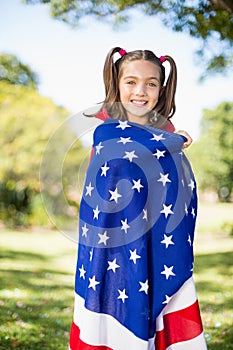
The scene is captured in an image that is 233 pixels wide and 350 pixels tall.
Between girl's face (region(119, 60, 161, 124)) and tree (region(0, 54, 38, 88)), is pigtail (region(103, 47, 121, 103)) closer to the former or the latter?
girl's face (region(119, 60, 161, 124))

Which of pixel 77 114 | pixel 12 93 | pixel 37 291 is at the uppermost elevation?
pixel 12 93

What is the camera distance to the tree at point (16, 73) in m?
13.3

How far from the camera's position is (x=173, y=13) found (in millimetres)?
5078

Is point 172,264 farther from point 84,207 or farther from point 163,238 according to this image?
point 84,207

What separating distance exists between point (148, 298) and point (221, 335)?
2.24 m

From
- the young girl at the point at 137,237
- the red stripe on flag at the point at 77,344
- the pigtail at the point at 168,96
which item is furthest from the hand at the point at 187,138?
the red stripe on flag at the point at 77,344

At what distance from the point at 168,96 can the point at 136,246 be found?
2.30ft

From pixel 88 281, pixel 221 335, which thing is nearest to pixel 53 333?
pixel 221 335

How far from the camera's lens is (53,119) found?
10711mm

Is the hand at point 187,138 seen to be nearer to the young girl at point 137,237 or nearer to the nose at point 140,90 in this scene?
the young girl at point 137,237

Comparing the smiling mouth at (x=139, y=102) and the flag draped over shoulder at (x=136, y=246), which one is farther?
the smiling mouth at (x=139, y=102)

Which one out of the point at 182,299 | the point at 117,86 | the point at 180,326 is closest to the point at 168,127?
the point at 117,86

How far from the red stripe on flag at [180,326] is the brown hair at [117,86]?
32.1 inches

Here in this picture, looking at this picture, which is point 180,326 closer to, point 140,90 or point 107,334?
point 107,334
